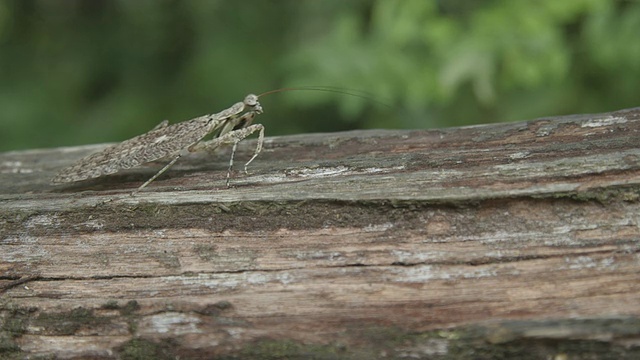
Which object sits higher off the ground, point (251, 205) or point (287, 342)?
point (251, 205)

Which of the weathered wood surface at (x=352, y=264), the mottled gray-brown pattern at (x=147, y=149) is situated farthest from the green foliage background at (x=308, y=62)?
the weathered wood surface at (x=352, y=264)

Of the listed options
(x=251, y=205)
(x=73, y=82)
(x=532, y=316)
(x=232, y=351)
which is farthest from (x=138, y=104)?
(x=532, y=316)

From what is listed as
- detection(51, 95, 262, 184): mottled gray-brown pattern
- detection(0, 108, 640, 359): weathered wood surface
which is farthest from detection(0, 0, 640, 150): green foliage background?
detection(0, 108, 640, 359): weathered wood surface

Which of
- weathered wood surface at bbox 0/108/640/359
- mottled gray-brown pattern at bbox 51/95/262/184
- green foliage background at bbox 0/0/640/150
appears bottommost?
weathered wood surface at bbox 0/108/640/359

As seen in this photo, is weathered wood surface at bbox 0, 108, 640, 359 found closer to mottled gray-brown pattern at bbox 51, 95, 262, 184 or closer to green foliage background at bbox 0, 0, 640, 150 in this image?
mottled gray-brown pattern at bbox 51, 95, 262, 184

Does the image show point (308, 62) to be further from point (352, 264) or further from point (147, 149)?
point (352, 264)

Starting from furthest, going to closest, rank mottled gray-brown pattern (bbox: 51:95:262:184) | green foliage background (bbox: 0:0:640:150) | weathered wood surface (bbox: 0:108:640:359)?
green foliage background (bbox: 0:0:640:150) → mottled gray-brown pattern (bbox: 51:95:262:184) → weathered wood surface (bbox: 0:108:640:359)

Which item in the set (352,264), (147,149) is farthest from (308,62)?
(352,264)

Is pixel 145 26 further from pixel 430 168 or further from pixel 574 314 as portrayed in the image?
pixel 574 314
